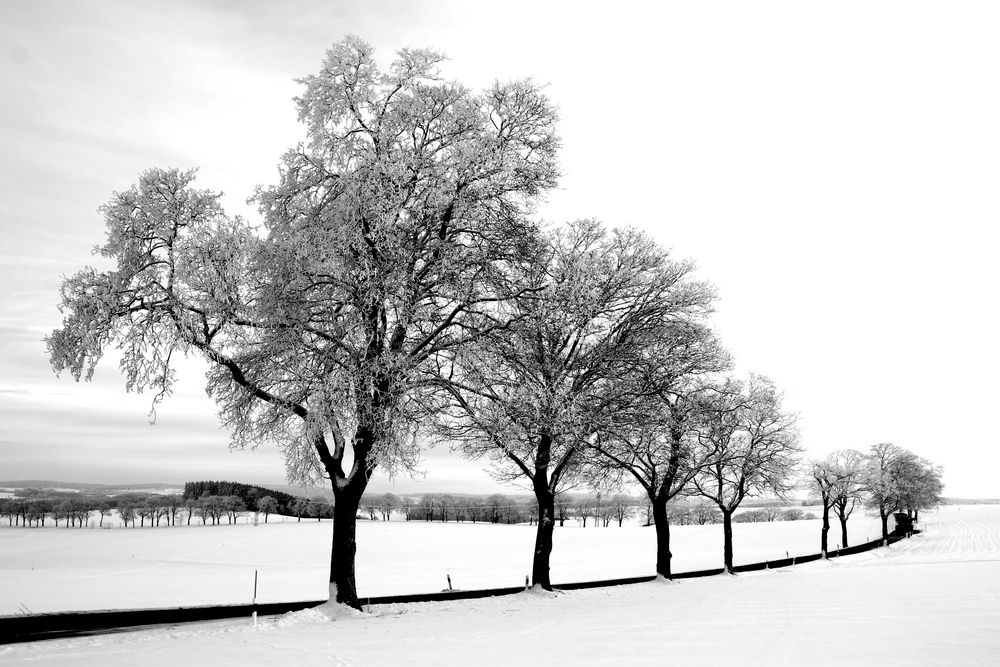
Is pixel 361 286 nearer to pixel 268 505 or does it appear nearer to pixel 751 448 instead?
pixel 751 448

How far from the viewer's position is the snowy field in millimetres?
33625

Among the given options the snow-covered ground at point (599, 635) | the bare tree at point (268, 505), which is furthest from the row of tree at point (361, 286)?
the bare tree at point (268, 505)

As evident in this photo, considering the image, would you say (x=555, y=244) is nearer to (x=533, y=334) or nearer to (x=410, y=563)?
(x=533, y=334)

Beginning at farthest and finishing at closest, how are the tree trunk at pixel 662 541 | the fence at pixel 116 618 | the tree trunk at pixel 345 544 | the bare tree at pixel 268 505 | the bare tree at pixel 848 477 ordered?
the bare tree at pixel 268 505 < the bare tree at pixel 848 477 < the tree trunk at pixel 662 541 < the tree trunk at pixel 345 544 < the fence at pixel 116 618

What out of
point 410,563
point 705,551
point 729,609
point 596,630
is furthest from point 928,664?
point 705,551

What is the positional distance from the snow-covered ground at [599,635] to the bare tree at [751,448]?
12944 mm

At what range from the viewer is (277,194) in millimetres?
17125

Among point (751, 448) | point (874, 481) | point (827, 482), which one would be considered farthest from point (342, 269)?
point (874, 481)

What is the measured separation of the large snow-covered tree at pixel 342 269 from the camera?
15266mm

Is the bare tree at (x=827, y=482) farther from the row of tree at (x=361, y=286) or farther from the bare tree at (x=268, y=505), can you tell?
the bare tree at (x=268, y=505)

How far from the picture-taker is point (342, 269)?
16.6 meters

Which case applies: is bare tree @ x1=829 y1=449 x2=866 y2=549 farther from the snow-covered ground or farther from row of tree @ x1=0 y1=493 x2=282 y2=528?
row of tree @ x1=0 y1=493 x2=282 y2=528

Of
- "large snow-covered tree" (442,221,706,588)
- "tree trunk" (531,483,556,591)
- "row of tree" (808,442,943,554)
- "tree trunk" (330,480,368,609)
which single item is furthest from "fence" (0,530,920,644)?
"row of tree" (808,442,943,554)

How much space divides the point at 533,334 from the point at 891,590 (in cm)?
1434
